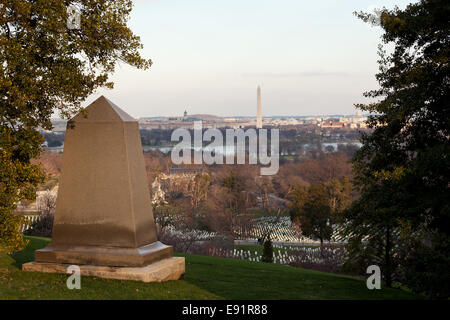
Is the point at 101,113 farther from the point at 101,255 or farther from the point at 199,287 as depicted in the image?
the point at 199,287

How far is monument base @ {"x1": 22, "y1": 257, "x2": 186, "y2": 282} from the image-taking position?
908 cm

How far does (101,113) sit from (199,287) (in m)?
4.05

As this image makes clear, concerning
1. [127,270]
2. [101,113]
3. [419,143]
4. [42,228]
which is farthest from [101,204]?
[42,228]

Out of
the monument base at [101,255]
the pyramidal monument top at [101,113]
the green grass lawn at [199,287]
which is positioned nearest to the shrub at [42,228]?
the green grass lawn at [199,287]

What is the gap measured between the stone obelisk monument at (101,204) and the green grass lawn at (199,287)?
0.43 metres

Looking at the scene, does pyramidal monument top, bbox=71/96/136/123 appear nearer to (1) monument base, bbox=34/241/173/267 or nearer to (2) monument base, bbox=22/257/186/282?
(1) monument base, bbox=34/241/173/267

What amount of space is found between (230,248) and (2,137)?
2933 centimetres

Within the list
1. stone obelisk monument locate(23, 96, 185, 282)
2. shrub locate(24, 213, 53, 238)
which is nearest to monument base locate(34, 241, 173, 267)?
stone obelisk monument locate(23, 96, 185, 282)

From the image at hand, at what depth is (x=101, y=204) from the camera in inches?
380

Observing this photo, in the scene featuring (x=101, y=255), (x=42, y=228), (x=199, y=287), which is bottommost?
(x=42, y=228)

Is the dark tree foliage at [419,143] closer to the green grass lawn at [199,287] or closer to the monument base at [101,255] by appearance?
the green grass lawn at [199,287]

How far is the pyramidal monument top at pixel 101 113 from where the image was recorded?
32.3 feet

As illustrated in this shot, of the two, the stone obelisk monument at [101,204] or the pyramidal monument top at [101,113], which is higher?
the pyramidal monument top at [101,113]

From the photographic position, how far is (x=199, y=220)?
149 feet
